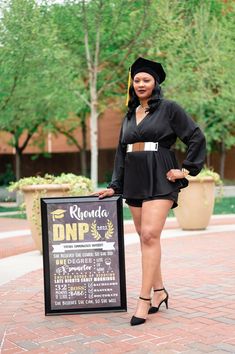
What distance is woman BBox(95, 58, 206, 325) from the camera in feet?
15.8

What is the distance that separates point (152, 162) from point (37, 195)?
4.14m

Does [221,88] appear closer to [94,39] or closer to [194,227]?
[94,39]

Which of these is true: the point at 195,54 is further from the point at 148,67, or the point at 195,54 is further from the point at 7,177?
the point at 148,67

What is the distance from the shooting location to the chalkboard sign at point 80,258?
17.2 ft

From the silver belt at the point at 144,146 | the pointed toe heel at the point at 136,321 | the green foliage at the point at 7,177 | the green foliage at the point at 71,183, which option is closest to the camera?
the pointed toe heel at the point at 136,321

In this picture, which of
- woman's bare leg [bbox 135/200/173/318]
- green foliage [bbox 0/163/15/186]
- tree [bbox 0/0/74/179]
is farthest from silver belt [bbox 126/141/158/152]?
green foliage [bbox 0/163/15/186]

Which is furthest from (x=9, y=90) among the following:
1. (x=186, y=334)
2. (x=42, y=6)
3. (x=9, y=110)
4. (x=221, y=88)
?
(x=186, y=334)

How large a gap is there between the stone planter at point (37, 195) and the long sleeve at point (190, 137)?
408 cm

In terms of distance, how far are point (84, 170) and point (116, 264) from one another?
954 inches

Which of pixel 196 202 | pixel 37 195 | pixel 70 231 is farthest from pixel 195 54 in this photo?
pixel 70 231

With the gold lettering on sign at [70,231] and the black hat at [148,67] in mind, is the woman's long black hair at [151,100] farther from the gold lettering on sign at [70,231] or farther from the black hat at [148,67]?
the gold lettering on sign at [70,231]

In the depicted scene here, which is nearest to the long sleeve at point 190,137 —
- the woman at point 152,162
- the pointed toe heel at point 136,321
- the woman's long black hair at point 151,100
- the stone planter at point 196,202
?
the woman at point 152,162

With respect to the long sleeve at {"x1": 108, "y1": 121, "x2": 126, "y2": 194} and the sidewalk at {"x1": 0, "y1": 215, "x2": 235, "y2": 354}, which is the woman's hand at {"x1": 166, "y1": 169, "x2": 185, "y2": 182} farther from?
the sidewalk at {"x1": 0, "y1": 215, "x2": 235, "y2": 354}

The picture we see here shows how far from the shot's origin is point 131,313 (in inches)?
204
